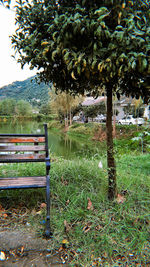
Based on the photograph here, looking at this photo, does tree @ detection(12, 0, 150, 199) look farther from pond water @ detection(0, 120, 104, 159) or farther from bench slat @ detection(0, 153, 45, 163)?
pond water @ detection(0, 120, 104, 159)

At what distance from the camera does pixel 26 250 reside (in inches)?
72.9

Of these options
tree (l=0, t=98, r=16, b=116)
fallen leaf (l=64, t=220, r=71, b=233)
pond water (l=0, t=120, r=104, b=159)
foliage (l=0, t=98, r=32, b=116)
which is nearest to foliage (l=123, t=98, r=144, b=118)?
pond water (l=0, t=120, r=104, b=159)

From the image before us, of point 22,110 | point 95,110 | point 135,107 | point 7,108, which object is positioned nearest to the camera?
point 135,107

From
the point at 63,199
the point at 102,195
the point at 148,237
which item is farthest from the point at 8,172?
the point at 148,237

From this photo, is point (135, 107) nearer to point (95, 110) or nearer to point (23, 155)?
point (95, 110)

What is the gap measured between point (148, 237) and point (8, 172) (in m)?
2.67

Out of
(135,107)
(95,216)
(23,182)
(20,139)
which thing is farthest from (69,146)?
(95,216)

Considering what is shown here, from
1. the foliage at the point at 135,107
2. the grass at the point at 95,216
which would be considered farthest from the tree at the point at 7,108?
the grass at the point at 95,216

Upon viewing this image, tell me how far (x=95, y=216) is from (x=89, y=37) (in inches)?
85.4

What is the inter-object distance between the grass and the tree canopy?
1581 millimetres

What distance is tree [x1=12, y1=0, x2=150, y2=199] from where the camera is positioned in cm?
183

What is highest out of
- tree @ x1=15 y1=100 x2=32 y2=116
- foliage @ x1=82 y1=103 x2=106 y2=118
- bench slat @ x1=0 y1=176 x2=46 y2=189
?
tree @ x1=15 y1=100 x2=32 y2=116

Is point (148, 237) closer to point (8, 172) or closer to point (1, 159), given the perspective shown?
point (1, 159)

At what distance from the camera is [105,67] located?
198 cm
